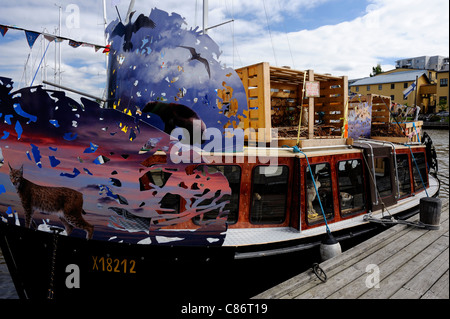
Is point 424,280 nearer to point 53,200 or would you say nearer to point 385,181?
point 385,181

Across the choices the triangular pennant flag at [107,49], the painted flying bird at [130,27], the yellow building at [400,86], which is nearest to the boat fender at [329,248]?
the painted flying bird at [130,27]

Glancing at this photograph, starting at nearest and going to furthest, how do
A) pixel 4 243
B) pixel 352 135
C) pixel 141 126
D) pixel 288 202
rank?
1. pixel 141 126
2. pixel 4 243
3. pixel 288 202
4. pixel 352 135

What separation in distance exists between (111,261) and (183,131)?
1935 millimetres

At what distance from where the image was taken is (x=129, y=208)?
3.66 m

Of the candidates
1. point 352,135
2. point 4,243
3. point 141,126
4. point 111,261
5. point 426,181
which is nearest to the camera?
point 141,126

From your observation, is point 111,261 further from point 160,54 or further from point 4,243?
point 160,54

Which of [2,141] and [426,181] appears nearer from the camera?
[2,141]

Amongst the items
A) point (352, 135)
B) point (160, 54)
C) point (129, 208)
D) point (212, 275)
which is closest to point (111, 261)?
point (129, 208)

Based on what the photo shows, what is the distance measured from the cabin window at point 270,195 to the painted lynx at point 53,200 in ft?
8.60

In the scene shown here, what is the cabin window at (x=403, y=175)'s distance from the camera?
7770 millimetres

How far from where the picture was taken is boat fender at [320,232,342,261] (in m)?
5.21

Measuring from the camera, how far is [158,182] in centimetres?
572

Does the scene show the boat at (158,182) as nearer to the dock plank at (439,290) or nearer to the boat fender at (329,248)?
the boat fender at (329,248)

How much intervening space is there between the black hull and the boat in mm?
16
